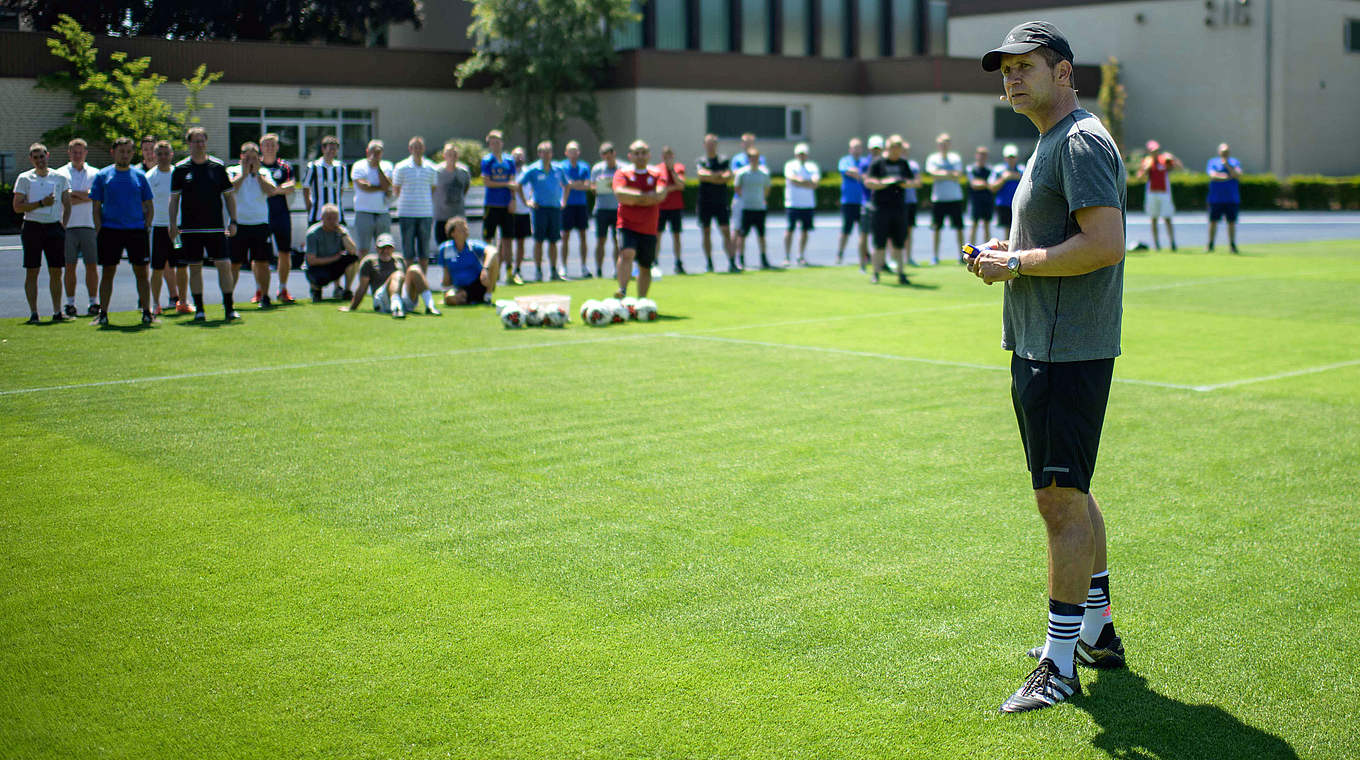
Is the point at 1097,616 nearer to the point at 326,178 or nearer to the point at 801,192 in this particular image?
the point at 326,178

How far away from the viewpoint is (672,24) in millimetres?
50938

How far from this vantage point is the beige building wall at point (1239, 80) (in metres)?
47.2

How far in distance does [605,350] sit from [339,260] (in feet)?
20.9

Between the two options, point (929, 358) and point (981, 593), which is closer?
point (981, 593)

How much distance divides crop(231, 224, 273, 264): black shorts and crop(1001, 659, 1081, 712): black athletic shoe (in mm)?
14040

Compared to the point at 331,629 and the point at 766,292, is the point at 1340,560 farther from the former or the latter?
the point at 766,292

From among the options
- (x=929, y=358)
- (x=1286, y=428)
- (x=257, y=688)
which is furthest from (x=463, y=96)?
(x=257, y=688)

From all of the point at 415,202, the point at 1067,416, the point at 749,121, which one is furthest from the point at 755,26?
the point at 1067,416

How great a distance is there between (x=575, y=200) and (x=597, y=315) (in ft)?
25.4


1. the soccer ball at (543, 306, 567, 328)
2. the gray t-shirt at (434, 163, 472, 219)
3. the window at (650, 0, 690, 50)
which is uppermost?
the window at (650, 0, 690, 50)

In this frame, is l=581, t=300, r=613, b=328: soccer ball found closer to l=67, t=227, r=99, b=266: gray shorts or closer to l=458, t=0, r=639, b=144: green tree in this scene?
l=67, t=227, r=99, b=266: gray shorts

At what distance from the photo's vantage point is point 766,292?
18.4m

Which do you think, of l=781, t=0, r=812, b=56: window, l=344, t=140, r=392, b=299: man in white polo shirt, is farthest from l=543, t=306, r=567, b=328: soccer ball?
l=781, t=0, r=812, b=56: window

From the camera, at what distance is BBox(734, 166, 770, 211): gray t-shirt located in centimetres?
2159
